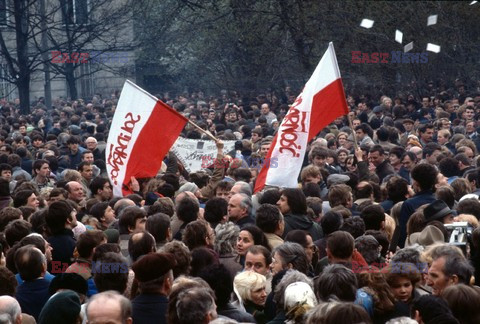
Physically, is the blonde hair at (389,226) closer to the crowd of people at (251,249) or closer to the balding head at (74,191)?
the crowd of people at (251,249)

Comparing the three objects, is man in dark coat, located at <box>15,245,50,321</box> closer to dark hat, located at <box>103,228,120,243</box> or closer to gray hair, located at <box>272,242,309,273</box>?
dark hat, located at <box>103,228,120,243</box>

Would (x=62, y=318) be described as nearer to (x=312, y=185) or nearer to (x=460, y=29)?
(x=312, y=185)

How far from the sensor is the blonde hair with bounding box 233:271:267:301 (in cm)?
665

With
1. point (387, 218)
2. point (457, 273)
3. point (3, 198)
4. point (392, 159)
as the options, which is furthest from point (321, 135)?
point (457, 273)

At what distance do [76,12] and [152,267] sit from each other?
30.8 meters

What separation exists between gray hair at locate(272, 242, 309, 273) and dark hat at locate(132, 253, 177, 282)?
1.04m

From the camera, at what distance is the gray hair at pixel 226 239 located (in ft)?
25.4

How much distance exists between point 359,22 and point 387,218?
55.0 feet

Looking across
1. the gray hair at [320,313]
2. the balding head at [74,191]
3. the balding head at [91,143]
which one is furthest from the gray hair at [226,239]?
the balding head at [91,143]

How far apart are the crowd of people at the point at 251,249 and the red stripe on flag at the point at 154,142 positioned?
146 millimetres

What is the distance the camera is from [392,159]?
516 inches

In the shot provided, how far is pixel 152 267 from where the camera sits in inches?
240

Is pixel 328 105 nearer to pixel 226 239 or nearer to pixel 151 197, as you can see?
pixel 151 197

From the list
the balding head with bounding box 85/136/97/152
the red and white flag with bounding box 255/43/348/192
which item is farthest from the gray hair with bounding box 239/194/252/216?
the balding head with bounding box 85/136/97/152
